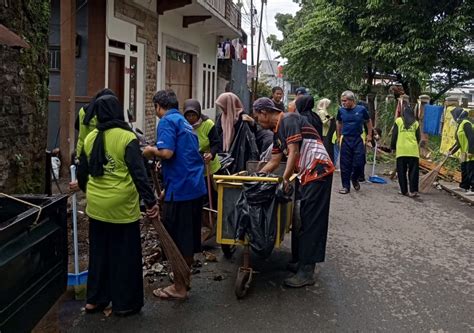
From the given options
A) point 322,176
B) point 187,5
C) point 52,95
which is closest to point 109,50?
point 52,95

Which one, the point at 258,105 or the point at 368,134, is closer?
the point at 258,105

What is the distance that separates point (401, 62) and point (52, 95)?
10526 millimetres

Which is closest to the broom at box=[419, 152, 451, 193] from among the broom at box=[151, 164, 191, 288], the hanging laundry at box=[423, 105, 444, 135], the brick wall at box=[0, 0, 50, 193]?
the hanging laundry at box=[423, 105, 444, 135]

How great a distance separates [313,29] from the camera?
777 inches

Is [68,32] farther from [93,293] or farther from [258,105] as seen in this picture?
[93,293]

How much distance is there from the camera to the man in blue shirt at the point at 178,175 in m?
4.55

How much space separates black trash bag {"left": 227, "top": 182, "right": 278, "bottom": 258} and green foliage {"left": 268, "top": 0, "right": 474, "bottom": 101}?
478 inches

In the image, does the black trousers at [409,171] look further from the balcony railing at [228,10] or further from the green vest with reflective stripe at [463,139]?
the balcony railing at [228,10]

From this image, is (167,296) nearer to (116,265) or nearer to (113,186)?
(116,265)

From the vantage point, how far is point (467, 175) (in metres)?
10.1

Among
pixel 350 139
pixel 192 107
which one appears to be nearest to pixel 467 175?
pixel 350 139

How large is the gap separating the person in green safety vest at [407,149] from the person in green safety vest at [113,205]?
6625 mm

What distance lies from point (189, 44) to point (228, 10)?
2.52m

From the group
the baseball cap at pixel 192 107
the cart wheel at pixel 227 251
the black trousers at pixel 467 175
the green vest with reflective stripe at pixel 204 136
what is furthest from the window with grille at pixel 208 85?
the cart wheel at pixel 227 251
